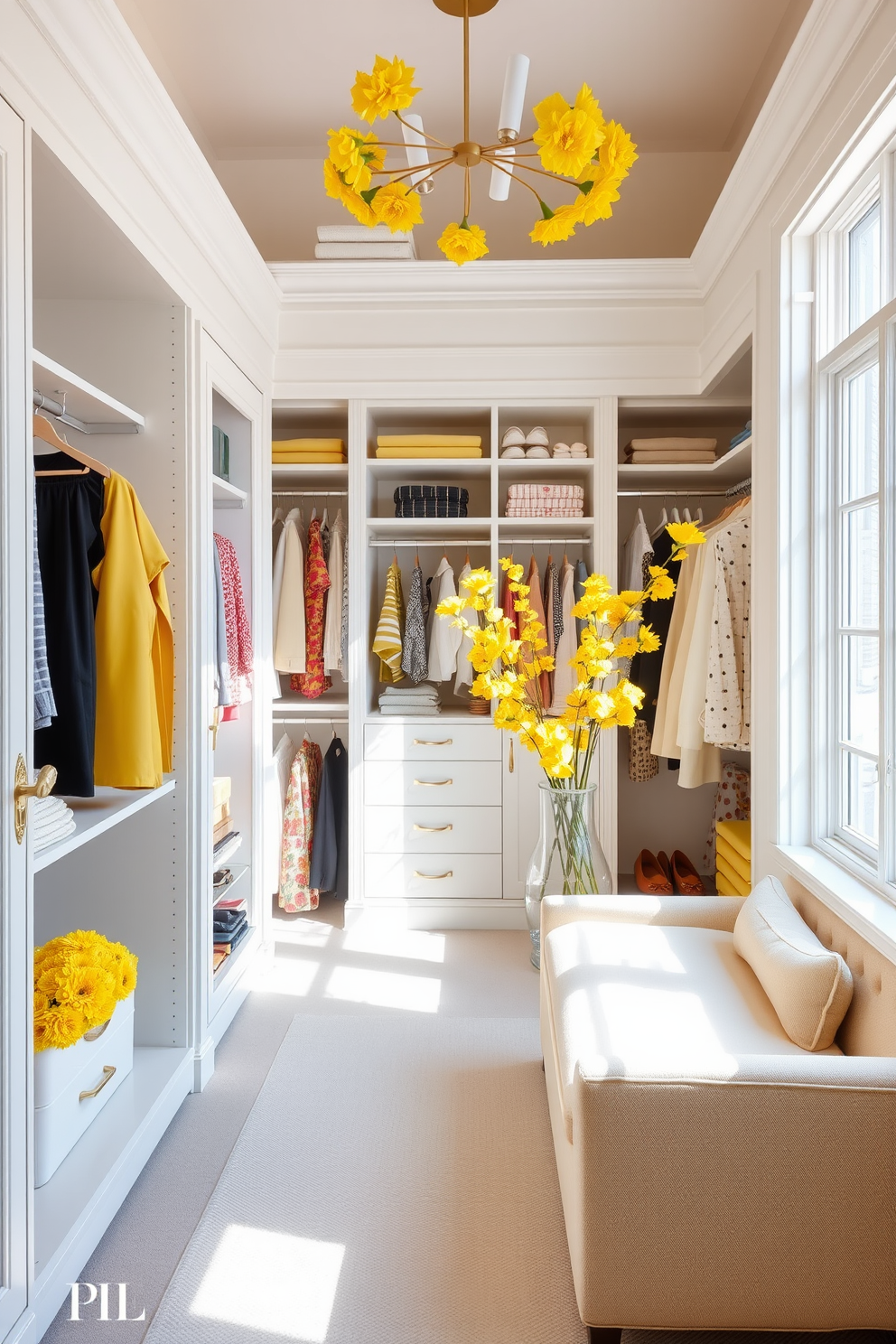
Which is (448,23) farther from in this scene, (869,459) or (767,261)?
(869,459)

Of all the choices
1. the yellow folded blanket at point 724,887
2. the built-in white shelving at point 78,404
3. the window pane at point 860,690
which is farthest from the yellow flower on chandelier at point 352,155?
the yellow folded blanket at point 724,887

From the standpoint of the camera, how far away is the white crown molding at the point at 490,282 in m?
3.07

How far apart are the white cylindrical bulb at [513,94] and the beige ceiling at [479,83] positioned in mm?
1128

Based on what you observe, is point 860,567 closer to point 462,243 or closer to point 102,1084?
point 462,243

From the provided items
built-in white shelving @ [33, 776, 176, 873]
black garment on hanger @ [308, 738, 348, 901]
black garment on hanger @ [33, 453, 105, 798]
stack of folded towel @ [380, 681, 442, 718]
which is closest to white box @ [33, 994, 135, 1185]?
built-in white shelving @ [33, 776, 176, 873]

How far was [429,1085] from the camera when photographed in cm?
224

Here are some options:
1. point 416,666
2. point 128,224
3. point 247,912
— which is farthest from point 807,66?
point 247,912

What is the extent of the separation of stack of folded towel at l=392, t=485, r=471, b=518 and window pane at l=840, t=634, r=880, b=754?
1809mm

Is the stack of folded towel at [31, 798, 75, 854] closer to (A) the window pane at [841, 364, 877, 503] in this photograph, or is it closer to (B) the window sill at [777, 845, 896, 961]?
(B) the window sill at [777, 845, 896, 961]

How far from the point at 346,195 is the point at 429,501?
190cm

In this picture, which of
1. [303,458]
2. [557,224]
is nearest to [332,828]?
[303,458]

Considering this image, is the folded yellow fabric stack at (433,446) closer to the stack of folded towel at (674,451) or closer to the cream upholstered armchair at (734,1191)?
the stack of folded towel at (674,451)

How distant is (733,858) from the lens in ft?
9.16

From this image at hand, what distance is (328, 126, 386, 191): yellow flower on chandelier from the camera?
1467 mm
